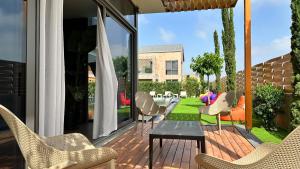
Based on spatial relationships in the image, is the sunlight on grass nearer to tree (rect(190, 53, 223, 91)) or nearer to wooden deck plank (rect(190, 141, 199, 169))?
tree (rect(190, 53, 223, 91))

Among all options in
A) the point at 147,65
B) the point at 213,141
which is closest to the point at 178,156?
the point at 213,141

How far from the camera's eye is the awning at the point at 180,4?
6508 mm

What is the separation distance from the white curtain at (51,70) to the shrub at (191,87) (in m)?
21.7

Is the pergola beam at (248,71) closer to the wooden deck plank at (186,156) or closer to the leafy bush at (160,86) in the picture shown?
the wooden deck plank at (186,156)

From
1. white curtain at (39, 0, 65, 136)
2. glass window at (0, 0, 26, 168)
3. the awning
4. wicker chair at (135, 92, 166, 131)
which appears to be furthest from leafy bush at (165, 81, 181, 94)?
glass window at (0, 0, 26, 168)

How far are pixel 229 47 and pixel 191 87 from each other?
483 inches

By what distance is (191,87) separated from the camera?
24.2 meters

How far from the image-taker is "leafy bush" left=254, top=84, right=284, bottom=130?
5.93m

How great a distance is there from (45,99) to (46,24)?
0.81 metres

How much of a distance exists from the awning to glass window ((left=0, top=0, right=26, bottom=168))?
178 inches

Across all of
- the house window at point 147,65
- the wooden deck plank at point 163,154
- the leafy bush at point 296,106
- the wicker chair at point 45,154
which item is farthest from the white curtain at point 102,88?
the house window at point 147,65

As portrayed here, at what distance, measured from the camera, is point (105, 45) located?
14.7 ft

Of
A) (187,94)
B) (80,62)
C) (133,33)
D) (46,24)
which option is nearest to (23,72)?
(46,24)

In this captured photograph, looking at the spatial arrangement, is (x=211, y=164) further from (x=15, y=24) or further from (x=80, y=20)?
(x=80, y=20)
